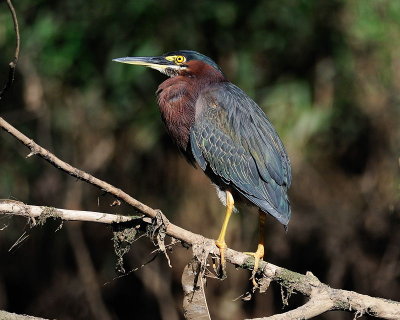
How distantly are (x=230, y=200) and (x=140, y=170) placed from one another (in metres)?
2.44

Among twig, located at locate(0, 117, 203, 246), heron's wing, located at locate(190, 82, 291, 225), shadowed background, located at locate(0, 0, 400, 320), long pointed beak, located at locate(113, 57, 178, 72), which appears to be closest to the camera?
twig, located at locate(0, 117, 203, 246)

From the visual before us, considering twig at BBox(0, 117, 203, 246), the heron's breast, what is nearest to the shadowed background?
the heron's breast

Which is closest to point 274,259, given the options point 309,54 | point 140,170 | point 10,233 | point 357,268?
point 357,268

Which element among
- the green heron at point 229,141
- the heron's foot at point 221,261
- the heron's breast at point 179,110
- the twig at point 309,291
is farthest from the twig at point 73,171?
the heron's breast at point 179,110

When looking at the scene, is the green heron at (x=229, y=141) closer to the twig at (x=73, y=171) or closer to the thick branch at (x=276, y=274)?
the thick branch at (x=276, y=274)

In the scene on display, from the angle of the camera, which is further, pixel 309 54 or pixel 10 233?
pixel 10 233

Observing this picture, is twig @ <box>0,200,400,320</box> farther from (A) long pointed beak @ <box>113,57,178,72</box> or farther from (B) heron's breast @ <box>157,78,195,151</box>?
(A) long pointed beak @ <box>113,57,178,72</box>

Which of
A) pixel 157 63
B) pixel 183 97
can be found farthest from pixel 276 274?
pixel 157 63

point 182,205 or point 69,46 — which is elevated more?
point 69,46

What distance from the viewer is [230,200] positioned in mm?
3551

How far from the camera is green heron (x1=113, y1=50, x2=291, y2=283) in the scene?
3529mm

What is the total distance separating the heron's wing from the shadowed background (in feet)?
5.94

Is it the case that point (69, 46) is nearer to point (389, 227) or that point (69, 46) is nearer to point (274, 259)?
point (274, 259)

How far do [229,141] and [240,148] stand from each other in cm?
7
